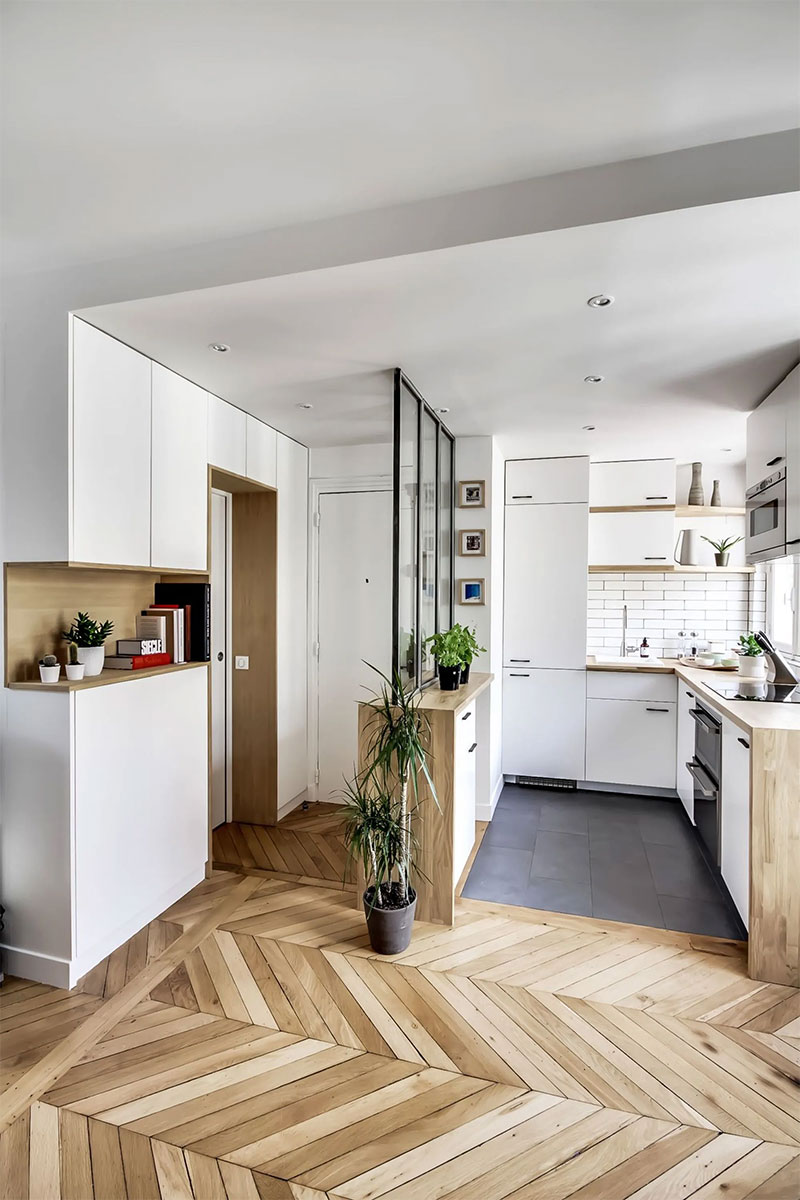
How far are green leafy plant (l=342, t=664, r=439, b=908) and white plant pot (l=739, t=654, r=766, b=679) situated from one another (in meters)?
2.21

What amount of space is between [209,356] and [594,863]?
9.94 ft

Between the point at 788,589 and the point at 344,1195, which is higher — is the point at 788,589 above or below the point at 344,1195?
above

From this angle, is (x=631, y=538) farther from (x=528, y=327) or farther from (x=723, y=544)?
(x=528, y=327)

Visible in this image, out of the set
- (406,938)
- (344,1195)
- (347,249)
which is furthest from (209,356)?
(344,1195)

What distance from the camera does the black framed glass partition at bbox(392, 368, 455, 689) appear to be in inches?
109

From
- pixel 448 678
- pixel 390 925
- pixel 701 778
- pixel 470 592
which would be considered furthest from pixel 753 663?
pixel 390 925

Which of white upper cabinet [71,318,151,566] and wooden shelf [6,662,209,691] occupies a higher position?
white upper cabinet [71,318,151,566]

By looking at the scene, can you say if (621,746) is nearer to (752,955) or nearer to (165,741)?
(752,955)

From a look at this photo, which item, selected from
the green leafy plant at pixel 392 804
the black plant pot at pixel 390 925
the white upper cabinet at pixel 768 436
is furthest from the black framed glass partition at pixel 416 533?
the white upper cabinet at pixel 768 436

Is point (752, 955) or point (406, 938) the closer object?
point (752, 955)

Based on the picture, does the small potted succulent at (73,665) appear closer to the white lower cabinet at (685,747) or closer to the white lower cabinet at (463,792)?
the white lower cabinet at (463,792)

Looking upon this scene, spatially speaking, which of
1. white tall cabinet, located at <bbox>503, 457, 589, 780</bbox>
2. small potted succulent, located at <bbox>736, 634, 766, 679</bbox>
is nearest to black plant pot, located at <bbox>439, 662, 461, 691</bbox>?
white tall cabinet, located at <bbox>503, 457, 589, 780</bbox>

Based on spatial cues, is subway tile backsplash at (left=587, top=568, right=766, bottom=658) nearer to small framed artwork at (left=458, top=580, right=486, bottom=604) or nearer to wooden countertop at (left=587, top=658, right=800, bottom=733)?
wooden countertop at (left=587, top=658, right=800, bottom=733)

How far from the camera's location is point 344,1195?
4.77 feet
